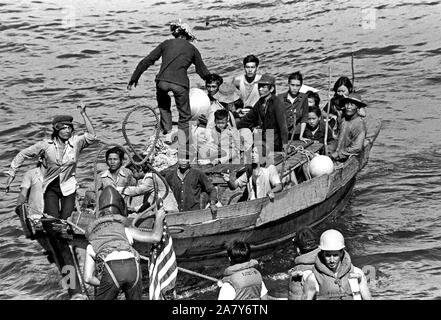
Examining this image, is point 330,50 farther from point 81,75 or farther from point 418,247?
point 418,247

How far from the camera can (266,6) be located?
3070 centimetres

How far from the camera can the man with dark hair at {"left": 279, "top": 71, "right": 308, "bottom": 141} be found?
16.7 metres

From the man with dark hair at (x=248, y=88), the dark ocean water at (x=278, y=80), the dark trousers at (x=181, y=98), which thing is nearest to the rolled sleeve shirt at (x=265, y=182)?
the dark ocean water at (x=278, y=80)

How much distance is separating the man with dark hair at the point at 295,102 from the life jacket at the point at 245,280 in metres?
6.08

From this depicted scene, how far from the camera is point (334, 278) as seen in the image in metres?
10.4

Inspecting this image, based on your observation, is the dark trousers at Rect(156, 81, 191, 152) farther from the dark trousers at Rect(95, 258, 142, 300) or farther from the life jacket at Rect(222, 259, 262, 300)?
the life jacket at Rect(222, 259, 262, 300)

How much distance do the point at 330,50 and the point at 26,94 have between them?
8039 millimetres

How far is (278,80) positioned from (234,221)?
12283 mm

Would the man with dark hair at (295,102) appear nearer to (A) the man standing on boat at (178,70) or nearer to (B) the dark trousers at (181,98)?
(A) the man standing on boat at (178,70)

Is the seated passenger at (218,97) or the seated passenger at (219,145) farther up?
the seated passenger at (218,97)

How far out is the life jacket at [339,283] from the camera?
407 inches

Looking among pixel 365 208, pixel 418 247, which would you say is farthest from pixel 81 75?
pixel 418 247

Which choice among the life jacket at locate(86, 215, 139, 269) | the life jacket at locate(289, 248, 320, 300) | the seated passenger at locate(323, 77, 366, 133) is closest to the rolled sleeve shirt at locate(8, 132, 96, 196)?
the life jacket at locate(86, 215, 139, 269)

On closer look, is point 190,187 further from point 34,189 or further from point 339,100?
point 339,100
